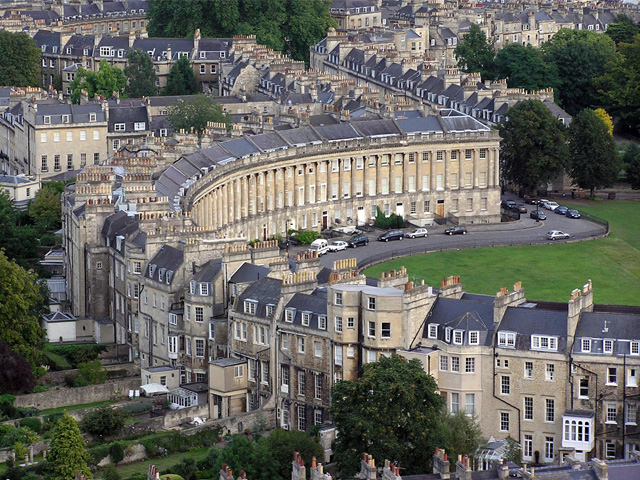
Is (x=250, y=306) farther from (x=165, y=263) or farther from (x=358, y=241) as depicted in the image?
(x=358, y=241)

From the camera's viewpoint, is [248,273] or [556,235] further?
[556,235]

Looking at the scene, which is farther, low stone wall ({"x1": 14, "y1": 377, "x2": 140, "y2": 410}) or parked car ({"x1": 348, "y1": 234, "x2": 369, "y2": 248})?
parked car ({"x1": 348, "y1": 234, "x2": 369, "y2": 248})

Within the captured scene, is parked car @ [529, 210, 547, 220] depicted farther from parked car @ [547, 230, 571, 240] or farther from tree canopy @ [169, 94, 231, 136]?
tree canopy @ [169, 94, 231, 136]

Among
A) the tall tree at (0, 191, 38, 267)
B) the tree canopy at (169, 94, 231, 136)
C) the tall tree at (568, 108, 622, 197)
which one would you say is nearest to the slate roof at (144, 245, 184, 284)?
the tall tree at (0, 191, 38, 267)

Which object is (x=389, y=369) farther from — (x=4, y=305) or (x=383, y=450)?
(x=4, y=305)

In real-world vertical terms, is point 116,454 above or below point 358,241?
below

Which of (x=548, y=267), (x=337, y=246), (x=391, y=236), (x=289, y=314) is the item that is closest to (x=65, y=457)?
(x=289, y=314)

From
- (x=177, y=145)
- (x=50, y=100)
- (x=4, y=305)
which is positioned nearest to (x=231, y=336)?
(x=4, y=305)
